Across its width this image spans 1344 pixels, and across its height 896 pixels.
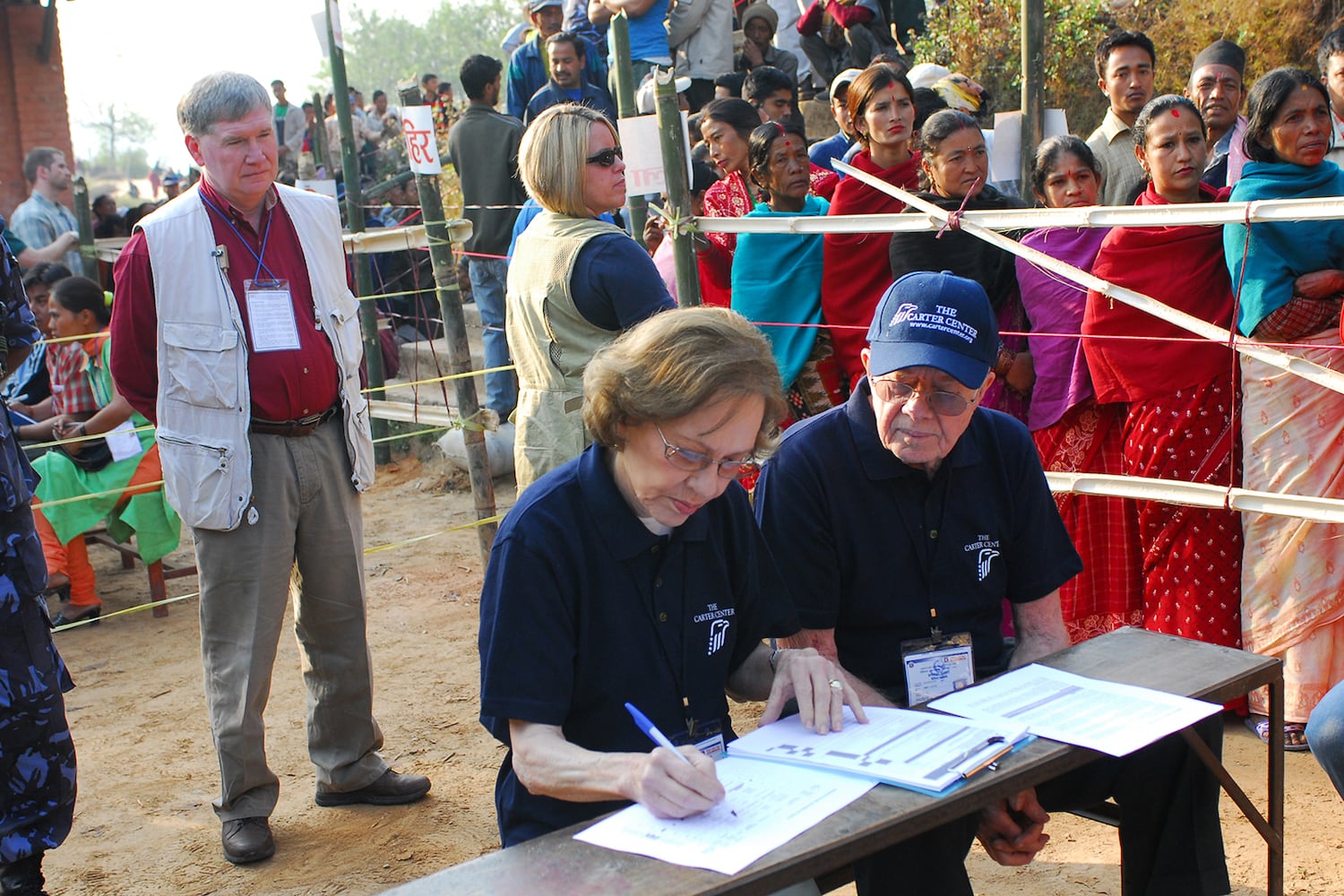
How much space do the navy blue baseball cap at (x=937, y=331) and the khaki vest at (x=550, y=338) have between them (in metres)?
1.15

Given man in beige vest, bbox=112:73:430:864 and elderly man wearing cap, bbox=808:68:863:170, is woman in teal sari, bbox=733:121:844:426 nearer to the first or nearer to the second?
elderly man wearing cap, bbox=808:68:863:170

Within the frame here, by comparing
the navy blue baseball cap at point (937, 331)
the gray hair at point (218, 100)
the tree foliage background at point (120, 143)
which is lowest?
the navy blue baseball cap at point (937, 331)

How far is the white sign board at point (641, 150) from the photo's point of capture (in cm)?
412

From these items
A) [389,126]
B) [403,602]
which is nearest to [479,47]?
[389,126]

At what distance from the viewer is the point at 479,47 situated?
6756cm

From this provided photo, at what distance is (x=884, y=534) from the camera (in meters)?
2.49

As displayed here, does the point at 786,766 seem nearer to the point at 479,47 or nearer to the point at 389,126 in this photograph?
the point at 389,126

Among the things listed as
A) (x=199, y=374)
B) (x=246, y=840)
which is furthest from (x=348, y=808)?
(x=199, y=374)

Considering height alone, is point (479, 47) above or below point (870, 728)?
above

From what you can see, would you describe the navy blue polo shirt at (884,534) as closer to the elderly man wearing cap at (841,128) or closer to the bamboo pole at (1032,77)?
the elderly man wearing cap at (841,128)

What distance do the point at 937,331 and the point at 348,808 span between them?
2.38m

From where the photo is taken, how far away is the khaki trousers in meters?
3.33

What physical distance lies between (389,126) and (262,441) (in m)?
13.1

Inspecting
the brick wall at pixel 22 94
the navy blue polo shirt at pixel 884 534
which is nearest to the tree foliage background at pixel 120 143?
the brick wall at pixel 22 94
